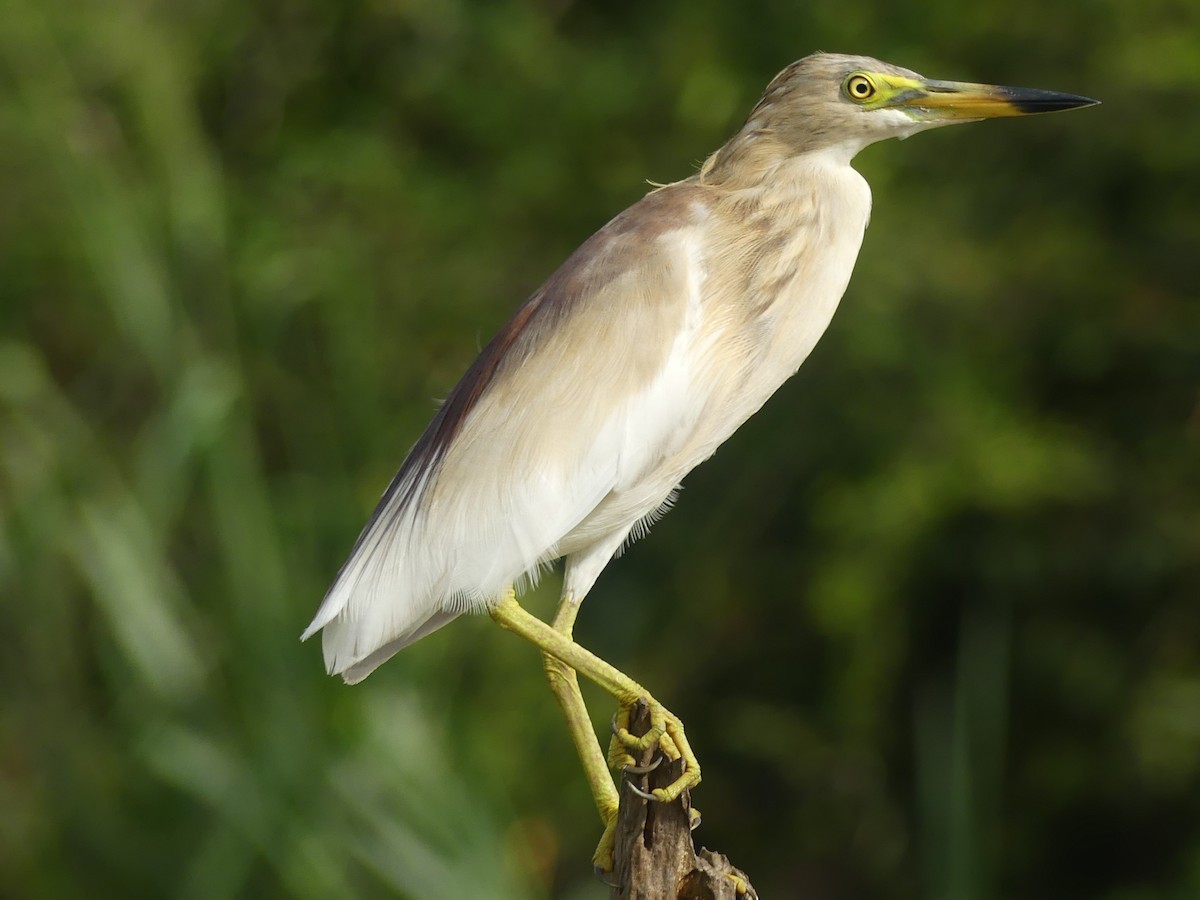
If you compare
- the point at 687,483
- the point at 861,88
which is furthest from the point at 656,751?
the point at 687,483

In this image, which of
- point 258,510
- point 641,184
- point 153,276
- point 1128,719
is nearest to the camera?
point 258,510

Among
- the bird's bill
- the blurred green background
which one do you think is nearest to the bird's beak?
the bird's bill

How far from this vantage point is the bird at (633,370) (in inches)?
97.7

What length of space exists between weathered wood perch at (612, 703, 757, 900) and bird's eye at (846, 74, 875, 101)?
1052mm

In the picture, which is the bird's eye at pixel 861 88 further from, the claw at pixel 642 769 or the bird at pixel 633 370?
the claw at pixel 642 769

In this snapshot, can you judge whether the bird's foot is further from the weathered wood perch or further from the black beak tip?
the black beak tip

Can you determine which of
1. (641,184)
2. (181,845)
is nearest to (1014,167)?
(641,184)

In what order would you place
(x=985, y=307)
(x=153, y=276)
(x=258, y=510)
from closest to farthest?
(x=258, y=510) → (x=153, y=276) → (x=985, y=307)

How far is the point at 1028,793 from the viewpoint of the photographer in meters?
4.61

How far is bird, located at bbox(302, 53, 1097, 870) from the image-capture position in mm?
2482

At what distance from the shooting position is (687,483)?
487 centimetres

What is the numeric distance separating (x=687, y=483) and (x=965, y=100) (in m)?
2.45

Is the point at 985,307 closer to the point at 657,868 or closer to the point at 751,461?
the point at 751,461

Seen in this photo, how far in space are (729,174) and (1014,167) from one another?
7.64ft
